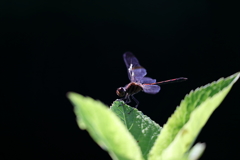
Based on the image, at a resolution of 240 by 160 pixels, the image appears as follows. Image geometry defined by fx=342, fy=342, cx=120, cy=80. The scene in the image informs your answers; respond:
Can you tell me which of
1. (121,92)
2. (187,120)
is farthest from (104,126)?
(121,92)

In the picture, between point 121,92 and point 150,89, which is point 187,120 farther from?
point 150,89

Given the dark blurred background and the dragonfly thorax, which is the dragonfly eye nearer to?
the dragonfly thorax

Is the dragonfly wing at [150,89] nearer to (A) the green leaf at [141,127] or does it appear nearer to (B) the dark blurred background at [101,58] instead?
(A) the green leaf at [141,127]

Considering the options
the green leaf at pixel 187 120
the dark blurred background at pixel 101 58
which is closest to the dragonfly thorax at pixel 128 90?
the green leaf at pixel 187 120

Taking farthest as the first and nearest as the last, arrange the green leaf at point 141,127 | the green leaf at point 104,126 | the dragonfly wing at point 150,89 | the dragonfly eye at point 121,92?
the dragonfly wing at point 150,89, the dragonfly eye at point 121,92, the green leaf at point 141,127, the green leaf at point 104,126

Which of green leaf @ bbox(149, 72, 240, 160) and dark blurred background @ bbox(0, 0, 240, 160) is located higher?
dark blurred background @ bbox(0, 0, 240, 160)

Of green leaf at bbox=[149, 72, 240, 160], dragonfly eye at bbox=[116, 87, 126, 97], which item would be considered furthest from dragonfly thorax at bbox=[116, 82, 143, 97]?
green leaf at bbox=[149, 72, 240, 160]

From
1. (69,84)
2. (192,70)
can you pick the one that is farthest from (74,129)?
(192,70)

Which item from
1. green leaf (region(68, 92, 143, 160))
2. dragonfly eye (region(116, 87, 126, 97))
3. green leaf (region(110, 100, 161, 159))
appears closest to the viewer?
green leaf (region(68, 92, 143, 160))
